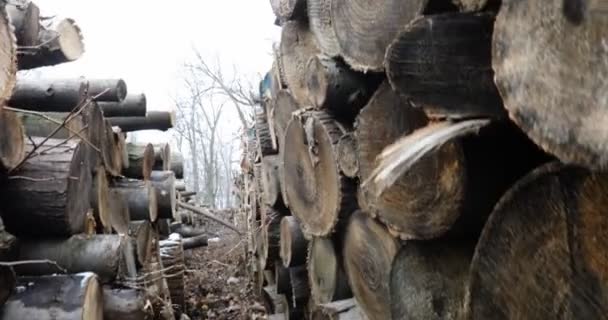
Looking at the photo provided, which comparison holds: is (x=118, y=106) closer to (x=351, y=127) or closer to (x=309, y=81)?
(x=309, y=81)

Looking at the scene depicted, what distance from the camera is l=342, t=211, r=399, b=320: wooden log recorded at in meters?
2.17

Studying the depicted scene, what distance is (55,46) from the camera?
10.4ft

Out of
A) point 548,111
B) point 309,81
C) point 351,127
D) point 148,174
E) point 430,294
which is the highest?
point 548,111

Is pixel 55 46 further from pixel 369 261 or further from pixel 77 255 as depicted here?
Answer: pixel 369 261

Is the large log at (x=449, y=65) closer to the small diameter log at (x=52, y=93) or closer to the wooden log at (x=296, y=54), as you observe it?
the wooden log at (x=296, y=54)

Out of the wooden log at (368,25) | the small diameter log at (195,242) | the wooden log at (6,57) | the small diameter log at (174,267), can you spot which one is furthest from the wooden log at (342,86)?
the small diameter log at (195,242)

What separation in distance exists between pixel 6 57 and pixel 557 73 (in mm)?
1846

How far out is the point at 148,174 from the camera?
533cm

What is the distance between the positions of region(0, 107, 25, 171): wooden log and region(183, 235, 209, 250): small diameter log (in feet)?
25.3

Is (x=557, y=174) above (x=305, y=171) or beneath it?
above

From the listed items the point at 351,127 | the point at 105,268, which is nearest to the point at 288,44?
the point at 351,127

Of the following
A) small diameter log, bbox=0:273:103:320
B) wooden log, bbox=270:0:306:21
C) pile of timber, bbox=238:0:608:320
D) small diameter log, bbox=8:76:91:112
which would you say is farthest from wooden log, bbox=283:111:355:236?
small diameter log, bbox=8:76:91:112

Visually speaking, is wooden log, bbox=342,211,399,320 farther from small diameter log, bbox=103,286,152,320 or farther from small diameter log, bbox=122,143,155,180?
small diameter log, bbox=122,143,155,180

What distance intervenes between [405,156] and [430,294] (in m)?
0.61
